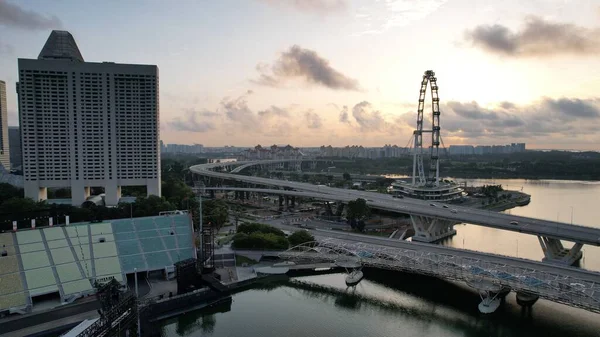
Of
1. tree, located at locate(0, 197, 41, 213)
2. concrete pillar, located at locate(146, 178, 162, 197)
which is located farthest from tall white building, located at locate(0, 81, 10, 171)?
tree, located at locate(0, 197, 41, 213)

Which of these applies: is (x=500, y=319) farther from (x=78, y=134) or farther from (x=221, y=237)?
(x=78, y=134)

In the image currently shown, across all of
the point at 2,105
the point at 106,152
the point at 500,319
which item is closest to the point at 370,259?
the point at 500,319

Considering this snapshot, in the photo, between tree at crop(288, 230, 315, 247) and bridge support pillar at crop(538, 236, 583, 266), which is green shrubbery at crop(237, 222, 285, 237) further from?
bridge support pillar at crop(538, 236, 583, 266)

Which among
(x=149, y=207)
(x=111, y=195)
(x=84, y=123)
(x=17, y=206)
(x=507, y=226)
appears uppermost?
(x=84, y=123)

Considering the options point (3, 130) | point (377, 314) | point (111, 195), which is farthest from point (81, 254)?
point (3, 130)

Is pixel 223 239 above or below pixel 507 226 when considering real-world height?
below

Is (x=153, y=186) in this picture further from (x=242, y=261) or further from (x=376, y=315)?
(x=376, y=315)
